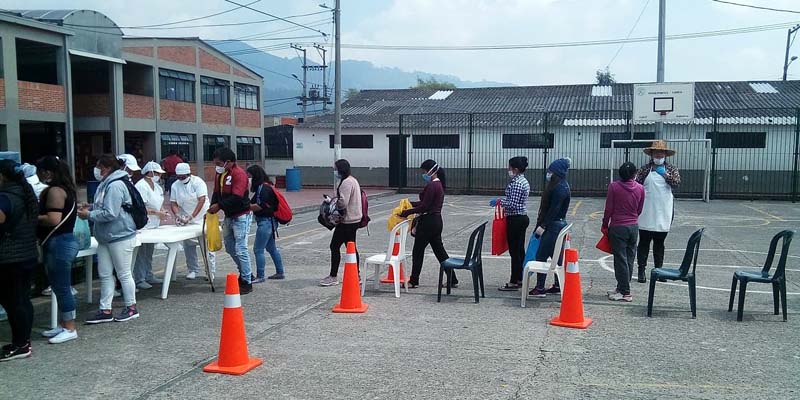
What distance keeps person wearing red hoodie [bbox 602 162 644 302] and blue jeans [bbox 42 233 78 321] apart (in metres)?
6.02

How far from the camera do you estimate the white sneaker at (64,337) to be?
20.6 feet

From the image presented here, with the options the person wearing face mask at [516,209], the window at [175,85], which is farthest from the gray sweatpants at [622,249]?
the window at [175,85]

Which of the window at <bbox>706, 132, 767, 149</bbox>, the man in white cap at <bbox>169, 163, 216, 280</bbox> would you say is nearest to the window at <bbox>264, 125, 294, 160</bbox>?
the window at <bbox>706, 132, 767, 149</bbox>

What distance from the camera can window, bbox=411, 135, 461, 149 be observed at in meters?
31.0

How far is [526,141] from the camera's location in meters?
29.7

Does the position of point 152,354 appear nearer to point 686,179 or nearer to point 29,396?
point 29,396

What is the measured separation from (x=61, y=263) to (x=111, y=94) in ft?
88.8

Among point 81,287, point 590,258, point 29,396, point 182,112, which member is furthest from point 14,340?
point 182,112

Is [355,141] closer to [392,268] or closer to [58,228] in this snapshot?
[392,268]

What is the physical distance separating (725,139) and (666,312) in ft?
75.9

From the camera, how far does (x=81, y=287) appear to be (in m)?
8.89

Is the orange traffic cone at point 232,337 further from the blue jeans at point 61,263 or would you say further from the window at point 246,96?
the window at point 246,96

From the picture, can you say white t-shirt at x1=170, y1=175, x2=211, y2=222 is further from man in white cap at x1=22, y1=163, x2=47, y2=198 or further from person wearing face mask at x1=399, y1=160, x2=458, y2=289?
person wearing face mask at x1=399, y1=160, x2=458, y2=289

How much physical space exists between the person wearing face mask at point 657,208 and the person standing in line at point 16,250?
7602mm
